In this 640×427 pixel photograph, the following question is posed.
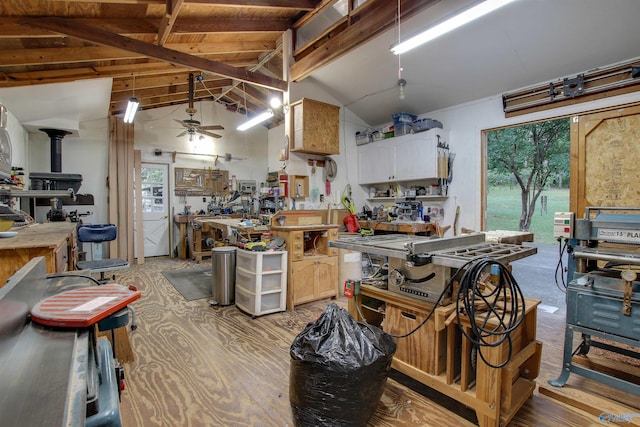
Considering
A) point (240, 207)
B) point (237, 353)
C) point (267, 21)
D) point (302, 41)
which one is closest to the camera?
point (237, 353)

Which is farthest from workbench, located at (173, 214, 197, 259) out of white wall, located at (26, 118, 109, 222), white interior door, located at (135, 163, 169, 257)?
white wall, located at (26, 118, 109, 222)

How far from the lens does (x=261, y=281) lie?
3279mm

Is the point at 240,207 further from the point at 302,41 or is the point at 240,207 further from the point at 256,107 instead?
the point at 302,41

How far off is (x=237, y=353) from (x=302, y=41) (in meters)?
4.43

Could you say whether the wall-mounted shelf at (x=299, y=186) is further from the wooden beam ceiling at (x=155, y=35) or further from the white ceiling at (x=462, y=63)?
the white ceiling at (x=462, y=63)

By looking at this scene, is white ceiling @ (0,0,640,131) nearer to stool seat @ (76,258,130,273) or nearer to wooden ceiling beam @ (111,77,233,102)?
wooden ceiling beam @ (111,77,233,102)

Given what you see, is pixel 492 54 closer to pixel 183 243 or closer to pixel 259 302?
pixel 259 302

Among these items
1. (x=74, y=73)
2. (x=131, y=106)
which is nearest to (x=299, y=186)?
(x=131, y=106)

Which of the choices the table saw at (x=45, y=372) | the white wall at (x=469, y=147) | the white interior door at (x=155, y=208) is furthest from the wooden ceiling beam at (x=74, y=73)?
the white wall at (x=469, y=147)

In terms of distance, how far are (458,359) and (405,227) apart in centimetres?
271

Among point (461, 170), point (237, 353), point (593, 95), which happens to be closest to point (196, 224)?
point (237, 353)

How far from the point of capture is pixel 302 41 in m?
4.73

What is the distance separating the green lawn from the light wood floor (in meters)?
2.28

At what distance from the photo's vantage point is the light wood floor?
1788 millimetres
